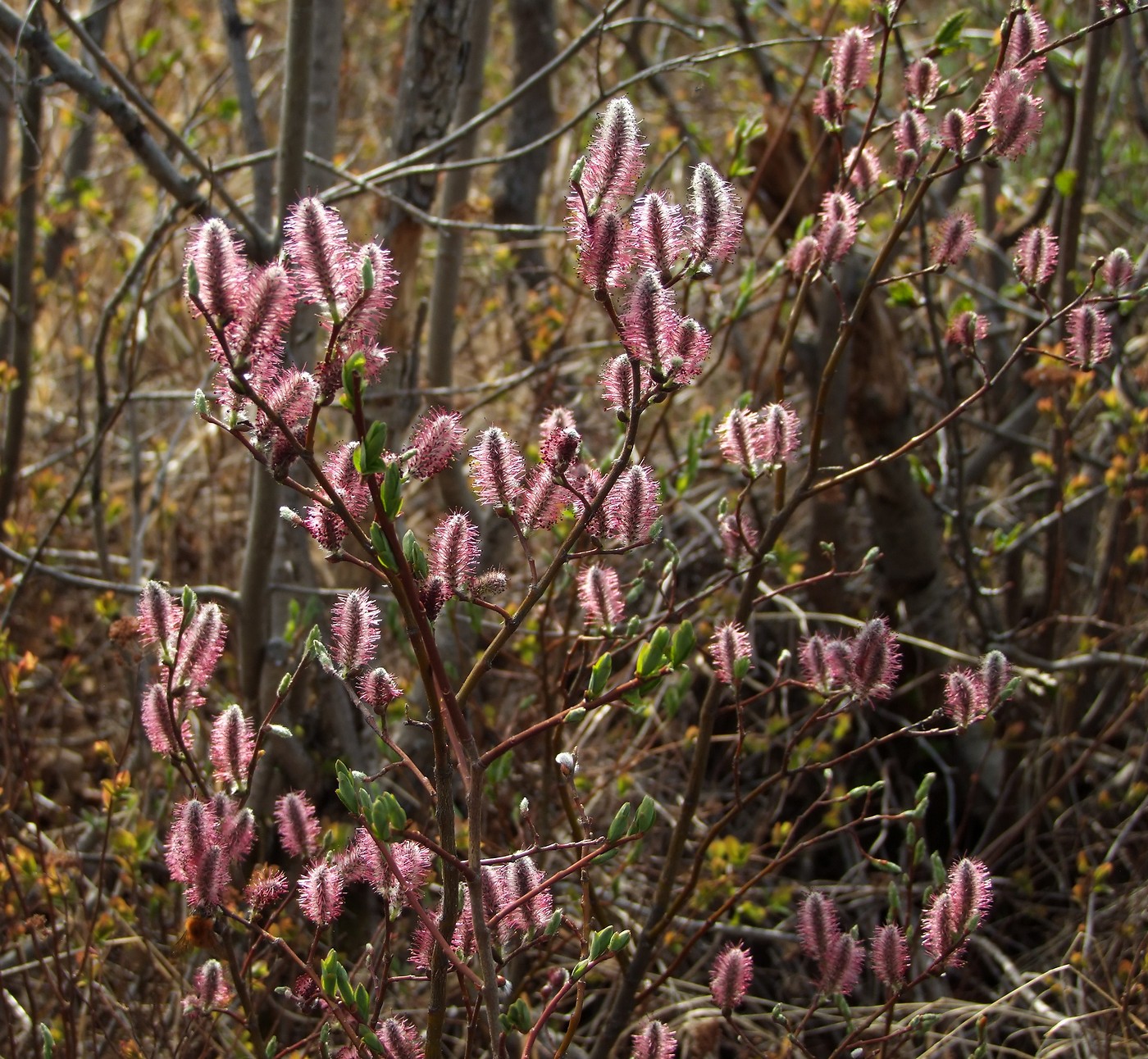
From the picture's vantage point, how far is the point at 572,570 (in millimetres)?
1798

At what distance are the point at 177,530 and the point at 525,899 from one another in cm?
346

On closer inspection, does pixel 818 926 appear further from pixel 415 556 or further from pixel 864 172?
pixel 864 172

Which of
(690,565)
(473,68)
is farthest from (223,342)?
(690,565)

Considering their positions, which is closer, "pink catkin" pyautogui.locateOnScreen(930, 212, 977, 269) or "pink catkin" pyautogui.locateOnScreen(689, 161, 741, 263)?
"pink catkin" pyautogui.locateOnScreen(689, 161, 741, 263)

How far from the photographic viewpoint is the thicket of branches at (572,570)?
1368mm

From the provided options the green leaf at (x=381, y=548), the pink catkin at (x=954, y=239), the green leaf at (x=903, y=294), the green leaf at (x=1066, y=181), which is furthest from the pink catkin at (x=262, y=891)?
the green leaf at (x=1066, y=181)

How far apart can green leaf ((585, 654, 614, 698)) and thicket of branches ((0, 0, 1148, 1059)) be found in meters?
0.02

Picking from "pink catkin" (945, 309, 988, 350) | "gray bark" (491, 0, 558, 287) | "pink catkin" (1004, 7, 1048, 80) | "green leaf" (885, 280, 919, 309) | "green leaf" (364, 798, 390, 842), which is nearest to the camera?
"green leaf" (364, 798, 390, 842)

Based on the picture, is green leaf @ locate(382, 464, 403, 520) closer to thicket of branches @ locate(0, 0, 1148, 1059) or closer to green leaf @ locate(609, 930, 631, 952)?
thicket of branches @ locate(0, 0, 1148, 1059)

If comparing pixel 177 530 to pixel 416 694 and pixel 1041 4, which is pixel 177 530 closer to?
pixel 416 694

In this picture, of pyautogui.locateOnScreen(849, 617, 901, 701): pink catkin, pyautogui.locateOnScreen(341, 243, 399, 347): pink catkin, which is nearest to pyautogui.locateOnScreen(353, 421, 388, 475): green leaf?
pyautogui.locateOnScreen(341, 243, 399, 347): pink catkin

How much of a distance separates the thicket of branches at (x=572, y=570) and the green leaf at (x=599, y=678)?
2 centimetres

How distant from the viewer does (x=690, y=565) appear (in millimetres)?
4473

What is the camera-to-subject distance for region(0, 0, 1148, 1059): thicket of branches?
1.37 m
